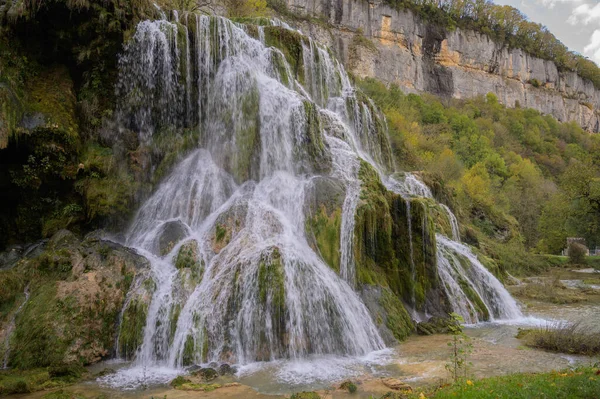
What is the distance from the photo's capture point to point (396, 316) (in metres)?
10.2

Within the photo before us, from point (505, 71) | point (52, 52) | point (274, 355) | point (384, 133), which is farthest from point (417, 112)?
point (274, 355)

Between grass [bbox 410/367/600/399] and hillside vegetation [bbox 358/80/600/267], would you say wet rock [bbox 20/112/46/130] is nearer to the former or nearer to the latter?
grass [bbox 410/367/600/399]

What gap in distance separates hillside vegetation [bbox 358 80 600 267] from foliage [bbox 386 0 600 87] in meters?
12.7

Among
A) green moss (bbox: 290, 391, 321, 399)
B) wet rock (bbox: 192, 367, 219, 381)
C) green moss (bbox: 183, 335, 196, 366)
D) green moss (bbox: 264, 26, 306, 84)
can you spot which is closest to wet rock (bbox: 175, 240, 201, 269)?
green moss (bbox: 183, 335, 196, 366)

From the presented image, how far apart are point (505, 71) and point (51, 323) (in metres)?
79.0

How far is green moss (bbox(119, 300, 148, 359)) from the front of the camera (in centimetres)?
855

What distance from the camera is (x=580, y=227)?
20.5 meters

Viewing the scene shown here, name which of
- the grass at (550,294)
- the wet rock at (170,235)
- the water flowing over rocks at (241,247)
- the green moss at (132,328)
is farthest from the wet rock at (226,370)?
the grass at (550,294)

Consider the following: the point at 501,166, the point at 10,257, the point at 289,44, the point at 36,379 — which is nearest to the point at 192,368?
the point at 36,379

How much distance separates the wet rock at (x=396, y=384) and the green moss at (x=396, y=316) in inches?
116

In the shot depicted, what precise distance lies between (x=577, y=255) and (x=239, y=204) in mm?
31428

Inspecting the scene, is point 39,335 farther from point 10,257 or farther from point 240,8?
point 240,8

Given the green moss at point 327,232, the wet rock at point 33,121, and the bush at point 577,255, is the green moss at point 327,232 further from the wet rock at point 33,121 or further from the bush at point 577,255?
the bush at point 577,255

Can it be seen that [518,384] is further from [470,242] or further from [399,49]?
[399,49]
